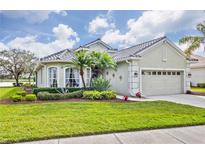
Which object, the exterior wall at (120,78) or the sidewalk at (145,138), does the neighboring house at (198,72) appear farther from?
the sidewalk at (145,138)

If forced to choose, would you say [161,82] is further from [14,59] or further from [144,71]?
[14,59]

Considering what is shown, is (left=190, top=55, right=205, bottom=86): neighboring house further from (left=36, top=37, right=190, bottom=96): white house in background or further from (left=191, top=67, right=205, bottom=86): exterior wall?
(left=36, top=37, right=190, bottom=96): white house in background

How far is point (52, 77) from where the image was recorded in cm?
1580

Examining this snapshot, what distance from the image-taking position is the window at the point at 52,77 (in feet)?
51.5

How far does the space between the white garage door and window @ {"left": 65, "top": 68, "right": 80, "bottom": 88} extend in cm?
522

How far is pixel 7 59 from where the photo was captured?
1259 inches

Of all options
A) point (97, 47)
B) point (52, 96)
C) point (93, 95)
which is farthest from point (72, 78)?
point (97, 47)

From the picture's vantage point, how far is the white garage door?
14812mm

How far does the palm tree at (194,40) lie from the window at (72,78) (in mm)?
8835

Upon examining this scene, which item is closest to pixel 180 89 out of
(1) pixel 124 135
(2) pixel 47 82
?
(2) pixel 47 82

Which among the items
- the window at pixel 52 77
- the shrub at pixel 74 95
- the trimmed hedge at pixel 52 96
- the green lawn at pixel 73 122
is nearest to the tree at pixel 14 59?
the window at pixel 52 77

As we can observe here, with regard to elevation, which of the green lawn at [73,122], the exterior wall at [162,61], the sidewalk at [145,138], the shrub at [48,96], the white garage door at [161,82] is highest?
the exterior wall at [162,61]

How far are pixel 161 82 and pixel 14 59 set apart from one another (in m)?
25.1
